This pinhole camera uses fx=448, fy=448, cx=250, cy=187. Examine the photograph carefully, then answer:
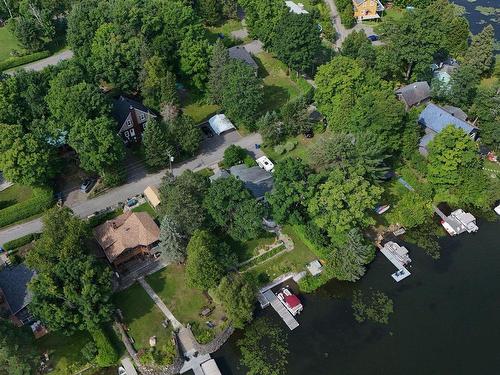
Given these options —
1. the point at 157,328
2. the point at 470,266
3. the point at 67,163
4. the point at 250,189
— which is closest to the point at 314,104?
the point at 250,189

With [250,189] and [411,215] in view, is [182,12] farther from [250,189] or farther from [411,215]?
[411,215]

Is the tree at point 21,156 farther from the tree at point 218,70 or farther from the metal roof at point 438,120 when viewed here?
the metal roof at point 438,120

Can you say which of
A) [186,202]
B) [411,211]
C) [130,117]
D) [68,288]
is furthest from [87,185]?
[411,211]

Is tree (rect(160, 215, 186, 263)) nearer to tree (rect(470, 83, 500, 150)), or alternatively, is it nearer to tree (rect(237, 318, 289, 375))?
tree (rect(237, 318, 289, 375))

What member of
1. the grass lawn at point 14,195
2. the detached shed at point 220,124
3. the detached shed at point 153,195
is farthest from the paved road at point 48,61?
the detached shed at point 153,195

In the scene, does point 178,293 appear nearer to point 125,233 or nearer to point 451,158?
point 125,233

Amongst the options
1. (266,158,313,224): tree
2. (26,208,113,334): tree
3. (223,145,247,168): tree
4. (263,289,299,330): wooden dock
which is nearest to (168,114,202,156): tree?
(223,145,247,168): tree
